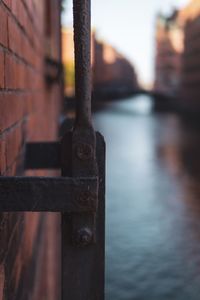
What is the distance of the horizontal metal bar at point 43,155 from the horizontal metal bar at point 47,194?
0.66 meters

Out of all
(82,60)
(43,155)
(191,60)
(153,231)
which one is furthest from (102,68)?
(82,60)

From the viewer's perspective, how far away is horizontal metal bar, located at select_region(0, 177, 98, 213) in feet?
3.53

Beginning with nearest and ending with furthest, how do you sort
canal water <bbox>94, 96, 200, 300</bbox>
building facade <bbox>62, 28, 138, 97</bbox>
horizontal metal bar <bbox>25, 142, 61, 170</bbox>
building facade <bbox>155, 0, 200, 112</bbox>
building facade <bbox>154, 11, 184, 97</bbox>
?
horizontal metal bar <bbox>25, 142, 61, 170</bbox> < canal water <bbox>94, 96, 200, 300</bbox> < building facade <bbox>155, 0, 200, 112</bbox> < building facade <bbox>62, 28, 138, 97</bbox> < building facade <bbox>154, 11, 184, 97</bbox>

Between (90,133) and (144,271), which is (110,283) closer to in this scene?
(144,271)

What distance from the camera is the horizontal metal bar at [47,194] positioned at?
108 cm

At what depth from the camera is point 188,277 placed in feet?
13.0

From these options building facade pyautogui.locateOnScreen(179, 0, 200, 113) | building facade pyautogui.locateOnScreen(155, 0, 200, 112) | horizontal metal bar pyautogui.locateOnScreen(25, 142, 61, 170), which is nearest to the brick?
horizontal metal bar pyautogui.locateOnScreen(25, 142, 61, 170)

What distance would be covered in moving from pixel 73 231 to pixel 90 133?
234mm

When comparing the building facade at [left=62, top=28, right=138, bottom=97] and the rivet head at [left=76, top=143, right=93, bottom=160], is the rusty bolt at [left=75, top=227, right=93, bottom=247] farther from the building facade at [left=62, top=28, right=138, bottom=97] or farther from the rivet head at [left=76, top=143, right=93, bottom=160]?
the building facade at [left=62, top=28, right=138, bottom=97]

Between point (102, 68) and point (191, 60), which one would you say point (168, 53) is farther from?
point (191, 60)

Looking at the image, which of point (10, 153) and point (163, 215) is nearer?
point (10, 153)

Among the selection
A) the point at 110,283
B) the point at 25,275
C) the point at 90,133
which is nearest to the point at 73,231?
the point at 90,133

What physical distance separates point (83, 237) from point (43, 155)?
0.69 meters

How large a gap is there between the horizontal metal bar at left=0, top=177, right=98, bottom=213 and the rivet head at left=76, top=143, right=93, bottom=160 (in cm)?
5
